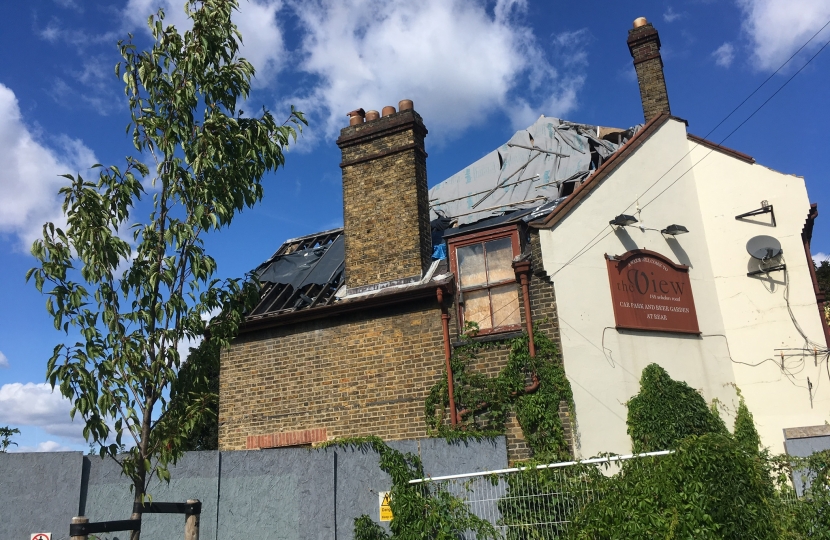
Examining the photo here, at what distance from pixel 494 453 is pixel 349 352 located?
3.44 metres

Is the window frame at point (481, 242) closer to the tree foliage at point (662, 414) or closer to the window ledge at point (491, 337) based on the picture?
the window ledge at point (491, 337)

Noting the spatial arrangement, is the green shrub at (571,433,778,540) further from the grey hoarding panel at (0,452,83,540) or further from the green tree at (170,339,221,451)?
the grey hoarding panel at (0,452,83,540)

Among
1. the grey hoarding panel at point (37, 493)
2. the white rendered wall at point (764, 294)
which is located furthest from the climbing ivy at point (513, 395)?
the grey hoarding panel at point (37, 493)

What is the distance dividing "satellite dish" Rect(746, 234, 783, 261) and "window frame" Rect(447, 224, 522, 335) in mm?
4574

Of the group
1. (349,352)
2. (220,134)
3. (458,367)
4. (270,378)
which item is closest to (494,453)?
(458,367)

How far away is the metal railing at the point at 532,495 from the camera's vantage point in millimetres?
7902

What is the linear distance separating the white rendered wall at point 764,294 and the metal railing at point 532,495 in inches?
227

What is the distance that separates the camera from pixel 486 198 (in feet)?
52.9

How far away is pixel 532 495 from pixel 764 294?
23.4 feet

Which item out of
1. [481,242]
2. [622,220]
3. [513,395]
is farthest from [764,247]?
[513,395]

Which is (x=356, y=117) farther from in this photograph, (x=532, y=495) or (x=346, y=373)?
(x=532, y=495)

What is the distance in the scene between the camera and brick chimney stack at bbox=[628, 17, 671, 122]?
14.9 meters

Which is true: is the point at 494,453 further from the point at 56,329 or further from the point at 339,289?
the point at 56,329

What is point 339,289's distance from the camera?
13.2 meters
